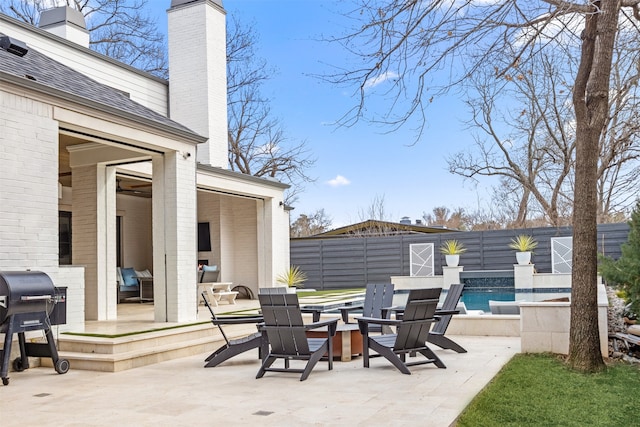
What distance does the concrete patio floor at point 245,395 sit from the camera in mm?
4820

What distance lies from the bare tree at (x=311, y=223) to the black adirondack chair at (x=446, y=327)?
28484mm

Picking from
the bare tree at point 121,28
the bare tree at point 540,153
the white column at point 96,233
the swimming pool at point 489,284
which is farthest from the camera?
the bare tree at point 121,28

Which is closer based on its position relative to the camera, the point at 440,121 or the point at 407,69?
the point at 407,69

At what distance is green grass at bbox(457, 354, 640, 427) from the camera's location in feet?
15.5

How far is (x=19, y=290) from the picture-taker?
22.0 ft

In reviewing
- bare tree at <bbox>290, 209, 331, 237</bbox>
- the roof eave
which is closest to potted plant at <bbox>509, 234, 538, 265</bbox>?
the roof eave

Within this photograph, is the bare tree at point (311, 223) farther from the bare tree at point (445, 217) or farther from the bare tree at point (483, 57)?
the bare tree at point (483, 57)

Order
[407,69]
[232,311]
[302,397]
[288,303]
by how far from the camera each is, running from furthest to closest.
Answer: [232,311], [407,69], [288,303], [302,397]

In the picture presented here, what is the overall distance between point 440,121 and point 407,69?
1806 cm

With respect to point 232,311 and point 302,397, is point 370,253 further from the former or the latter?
point 302,397

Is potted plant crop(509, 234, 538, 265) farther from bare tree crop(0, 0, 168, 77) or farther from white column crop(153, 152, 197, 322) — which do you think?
bare tree crop(0, 0, 168, 77)

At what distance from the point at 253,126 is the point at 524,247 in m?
14.1

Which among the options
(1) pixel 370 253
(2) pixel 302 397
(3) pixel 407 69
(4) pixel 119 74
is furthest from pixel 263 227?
(2) pixel 302 397

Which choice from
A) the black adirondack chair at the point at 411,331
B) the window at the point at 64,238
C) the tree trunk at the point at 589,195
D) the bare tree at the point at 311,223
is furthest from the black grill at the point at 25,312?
the bare tree at the point at 311,223
